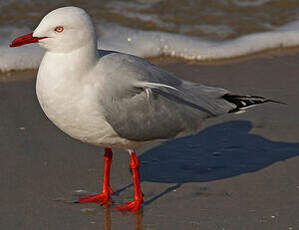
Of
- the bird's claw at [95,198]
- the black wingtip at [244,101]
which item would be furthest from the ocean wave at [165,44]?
the bird's claw at [95,198]

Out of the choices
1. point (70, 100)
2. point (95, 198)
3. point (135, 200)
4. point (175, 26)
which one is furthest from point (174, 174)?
point (175, 26)

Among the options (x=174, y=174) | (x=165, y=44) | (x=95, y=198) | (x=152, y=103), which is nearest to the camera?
(x=152, y=103)

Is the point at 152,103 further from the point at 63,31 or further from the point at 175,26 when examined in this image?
the point at 175,26

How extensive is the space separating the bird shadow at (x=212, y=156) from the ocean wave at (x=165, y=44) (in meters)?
2.29

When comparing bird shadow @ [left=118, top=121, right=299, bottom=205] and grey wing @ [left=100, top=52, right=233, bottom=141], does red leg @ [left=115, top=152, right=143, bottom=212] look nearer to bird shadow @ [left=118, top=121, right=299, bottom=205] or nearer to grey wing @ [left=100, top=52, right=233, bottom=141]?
bird shadow @ [left=118, top=121, right=299, bottom=205]

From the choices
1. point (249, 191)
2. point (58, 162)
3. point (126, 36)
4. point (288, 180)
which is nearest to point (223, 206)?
point (249, 191)

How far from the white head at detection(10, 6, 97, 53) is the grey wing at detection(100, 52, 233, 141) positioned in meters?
0.34

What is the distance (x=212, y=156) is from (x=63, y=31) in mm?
1993

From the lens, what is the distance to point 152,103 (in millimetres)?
4781

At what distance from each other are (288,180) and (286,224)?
2.44ft

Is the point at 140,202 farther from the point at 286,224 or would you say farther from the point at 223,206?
the point at 286,224

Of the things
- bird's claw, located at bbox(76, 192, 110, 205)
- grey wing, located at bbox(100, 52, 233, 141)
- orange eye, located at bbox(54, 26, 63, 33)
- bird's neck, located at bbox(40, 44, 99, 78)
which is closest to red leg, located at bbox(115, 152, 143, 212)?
bird's claw, located at bbox(76, 192, 110, 205)

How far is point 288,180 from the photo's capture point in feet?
17.0

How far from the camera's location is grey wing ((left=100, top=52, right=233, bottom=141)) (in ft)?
14.9
